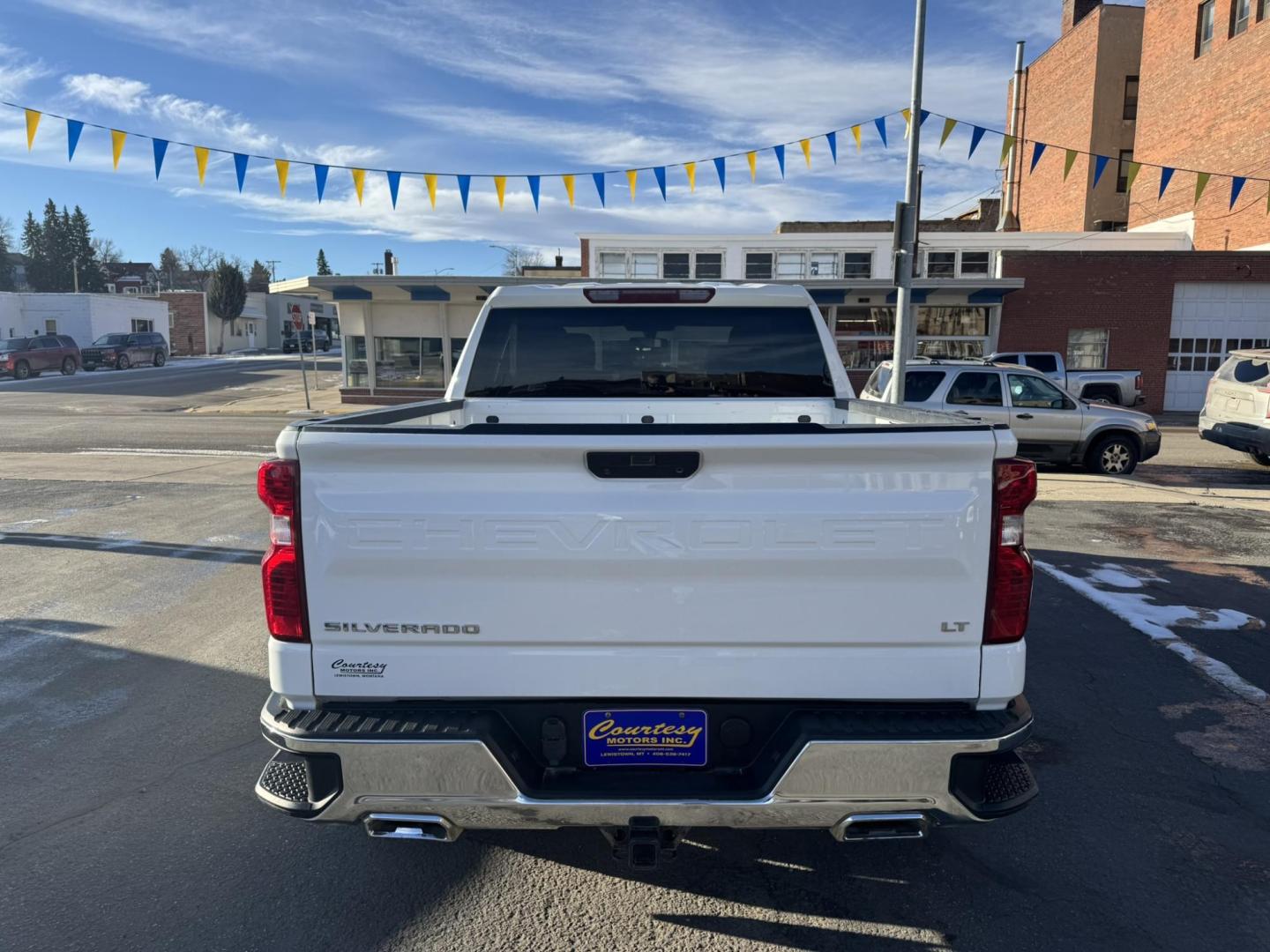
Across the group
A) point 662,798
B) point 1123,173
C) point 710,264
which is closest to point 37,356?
point 710,264

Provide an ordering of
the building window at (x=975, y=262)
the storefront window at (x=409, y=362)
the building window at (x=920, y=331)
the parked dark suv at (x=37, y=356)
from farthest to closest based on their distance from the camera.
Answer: the parked dark suv at (x=37, y=356) → the building window at (x=975, y=262) → the storefront window at (x=409, y=362) → the building window at (x=920, y=331)

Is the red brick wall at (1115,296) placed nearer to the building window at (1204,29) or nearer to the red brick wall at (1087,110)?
the building window at (1204,29)

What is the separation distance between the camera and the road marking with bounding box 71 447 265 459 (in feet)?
51.8

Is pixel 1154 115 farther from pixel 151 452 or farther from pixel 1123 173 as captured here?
pixel 151 452

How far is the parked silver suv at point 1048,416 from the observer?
13.4 meters

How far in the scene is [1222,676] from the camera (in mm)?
5254

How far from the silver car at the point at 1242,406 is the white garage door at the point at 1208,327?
45.9 feet

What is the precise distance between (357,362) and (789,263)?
16.7 meters

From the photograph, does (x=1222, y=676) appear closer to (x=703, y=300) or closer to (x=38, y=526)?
(x=703, y=300)

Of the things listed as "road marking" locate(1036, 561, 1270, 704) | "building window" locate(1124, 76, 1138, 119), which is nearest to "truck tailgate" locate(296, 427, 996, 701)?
"road marking" locate(1036, 561, 1270, 704)

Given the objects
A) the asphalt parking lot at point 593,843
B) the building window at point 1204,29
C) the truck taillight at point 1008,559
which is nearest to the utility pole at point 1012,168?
the building window at point 1204,29

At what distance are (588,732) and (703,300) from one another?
2576 mm

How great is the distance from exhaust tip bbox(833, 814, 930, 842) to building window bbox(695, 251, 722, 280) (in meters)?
33.1

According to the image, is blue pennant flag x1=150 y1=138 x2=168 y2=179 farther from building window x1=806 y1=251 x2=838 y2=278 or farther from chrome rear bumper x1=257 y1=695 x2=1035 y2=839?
building window x1=806 y1=251 x2=838 y2=278
